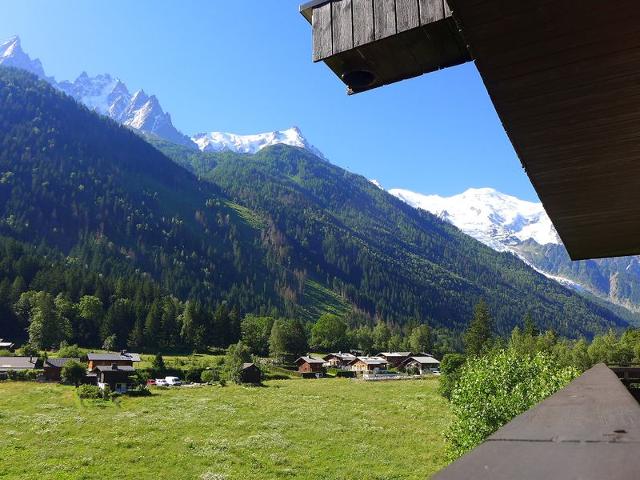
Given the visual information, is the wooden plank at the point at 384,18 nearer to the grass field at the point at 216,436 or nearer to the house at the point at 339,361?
the grass field at the point at 216,436

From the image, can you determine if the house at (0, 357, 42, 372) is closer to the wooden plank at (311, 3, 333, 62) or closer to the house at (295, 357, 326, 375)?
the house at (295, 357, 326, 375)

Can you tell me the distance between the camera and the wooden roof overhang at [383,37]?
3.79 m

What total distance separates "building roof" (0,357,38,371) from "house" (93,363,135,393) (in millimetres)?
13736

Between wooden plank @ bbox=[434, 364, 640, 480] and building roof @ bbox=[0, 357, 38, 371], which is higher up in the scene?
wooden plank @ bbox=[434, 364, 640, 480]

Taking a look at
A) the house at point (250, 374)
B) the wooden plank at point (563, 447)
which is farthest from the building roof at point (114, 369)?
the wooden plank at point (563, 447)

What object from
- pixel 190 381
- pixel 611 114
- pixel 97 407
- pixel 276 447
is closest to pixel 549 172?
pixel 611 114

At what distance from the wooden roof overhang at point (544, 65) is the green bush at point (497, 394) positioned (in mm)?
28105

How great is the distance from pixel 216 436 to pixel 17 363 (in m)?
55.0

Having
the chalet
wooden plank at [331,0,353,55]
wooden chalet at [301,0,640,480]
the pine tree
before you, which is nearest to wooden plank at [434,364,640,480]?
wooden chalet at [301,0,640,480]

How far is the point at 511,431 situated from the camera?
70.3 inches

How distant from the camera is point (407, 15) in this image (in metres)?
3.84

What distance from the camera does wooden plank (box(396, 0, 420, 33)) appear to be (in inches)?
149

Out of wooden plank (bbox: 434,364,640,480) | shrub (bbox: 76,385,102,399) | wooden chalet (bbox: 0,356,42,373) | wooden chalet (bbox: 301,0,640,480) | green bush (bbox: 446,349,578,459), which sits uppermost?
wooden chalet (bbox: 301,0,640,480)

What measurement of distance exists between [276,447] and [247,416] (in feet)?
43.0
